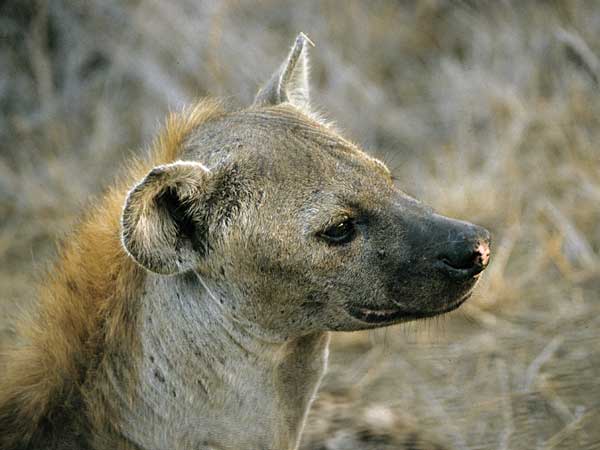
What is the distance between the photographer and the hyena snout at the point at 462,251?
241 centimetres

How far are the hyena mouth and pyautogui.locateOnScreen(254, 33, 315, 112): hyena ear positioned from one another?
2.56 ft

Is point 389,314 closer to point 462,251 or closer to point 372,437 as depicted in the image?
point 462,251

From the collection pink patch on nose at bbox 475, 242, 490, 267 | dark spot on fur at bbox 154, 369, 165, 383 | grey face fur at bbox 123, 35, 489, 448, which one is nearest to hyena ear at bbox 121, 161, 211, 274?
grey face fur at bbox 123, 35, 489, 448

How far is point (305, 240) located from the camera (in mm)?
2471

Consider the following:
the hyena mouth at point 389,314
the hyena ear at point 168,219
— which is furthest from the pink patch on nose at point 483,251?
the hyena ear at point 168,219

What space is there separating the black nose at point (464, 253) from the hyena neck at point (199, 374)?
0.45 metres

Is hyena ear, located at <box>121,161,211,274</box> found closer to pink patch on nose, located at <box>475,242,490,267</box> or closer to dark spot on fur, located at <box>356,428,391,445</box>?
pink patch on nose, located at <box>475,242,490,267</box>

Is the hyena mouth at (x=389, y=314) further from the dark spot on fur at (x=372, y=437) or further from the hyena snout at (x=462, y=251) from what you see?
the dark spot on fur at (x=372, y=437)

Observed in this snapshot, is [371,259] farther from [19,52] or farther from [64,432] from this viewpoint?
[19,52]

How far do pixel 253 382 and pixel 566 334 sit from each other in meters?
1.79

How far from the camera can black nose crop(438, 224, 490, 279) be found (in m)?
2.41

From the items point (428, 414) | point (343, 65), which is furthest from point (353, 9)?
point (428, 414)

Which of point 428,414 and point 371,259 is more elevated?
point 371,259

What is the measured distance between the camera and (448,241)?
2.42m
